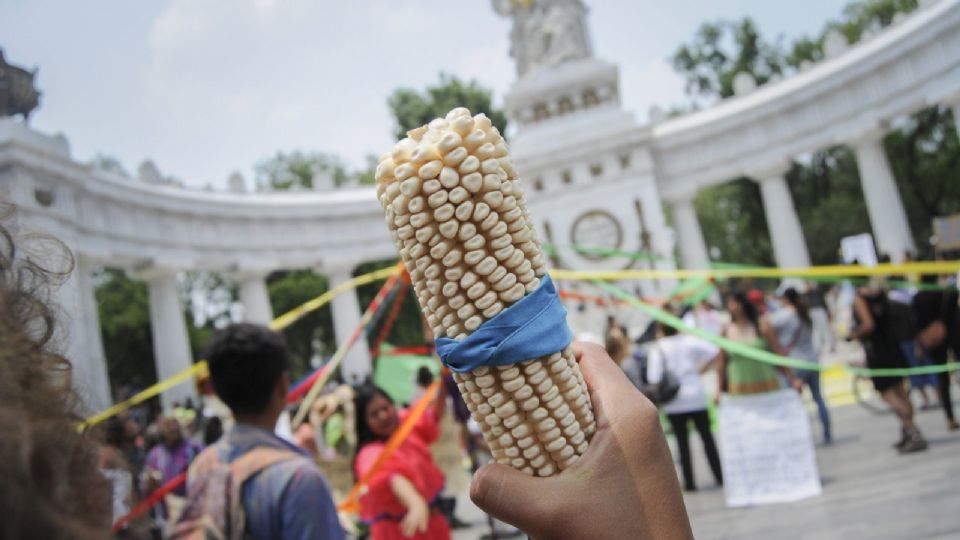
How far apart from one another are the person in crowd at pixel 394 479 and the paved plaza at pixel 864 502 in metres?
2.61

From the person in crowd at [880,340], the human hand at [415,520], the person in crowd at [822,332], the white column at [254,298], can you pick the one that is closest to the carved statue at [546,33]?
the person in crowd at [822,332]

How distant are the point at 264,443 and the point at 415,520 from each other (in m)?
1.31

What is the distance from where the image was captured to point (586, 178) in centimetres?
2484

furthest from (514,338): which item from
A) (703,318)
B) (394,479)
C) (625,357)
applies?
(703,318)

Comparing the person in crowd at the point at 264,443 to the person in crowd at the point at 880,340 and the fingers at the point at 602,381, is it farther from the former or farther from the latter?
the person in crowd at the point at 880,340

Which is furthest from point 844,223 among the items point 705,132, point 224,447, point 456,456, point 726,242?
point 224,447

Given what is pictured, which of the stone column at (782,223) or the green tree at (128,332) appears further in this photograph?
the green tree at (128,332)

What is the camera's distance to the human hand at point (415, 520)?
12.3 feet

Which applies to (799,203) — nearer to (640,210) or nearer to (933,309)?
(640,210)

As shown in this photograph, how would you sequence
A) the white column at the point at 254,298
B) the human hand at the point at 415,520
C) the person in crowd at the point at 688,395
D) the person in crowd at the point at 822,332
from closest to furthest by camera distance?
the human hand at the point at 415,520 → the person in crowd at the point at 688,395 → the person in crowd at the point at 822,332 → the white column at the point at 254,298

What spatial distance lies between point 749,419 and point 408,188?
6611 millimetres

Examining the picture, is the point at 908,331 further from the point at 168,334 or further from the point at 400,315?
the point at 400,315

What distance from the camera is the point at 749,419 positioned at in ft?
23.2

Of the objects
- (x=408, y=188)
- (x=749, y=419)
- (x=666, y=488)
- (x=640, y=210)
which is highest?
(x=640, y=210)
